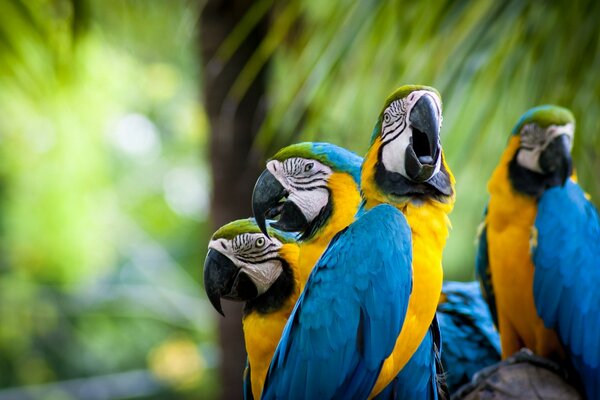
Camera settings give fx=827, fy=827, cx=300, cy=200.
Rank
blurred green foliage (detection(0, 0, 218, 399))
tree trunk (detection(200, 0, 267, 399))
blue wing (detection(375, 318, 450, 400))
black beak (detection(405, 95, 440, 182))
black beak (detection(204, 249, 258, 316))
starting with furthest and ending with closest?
1. blurred green foliage (detection(0, 0, 218, 399))
2. tree trunk (detection(200, 0, 267, 399))
3. black beak (detection(204, 249, 258, 316))
4. blue wing (detection(375, 318, 450, 400))
5. black beak (detection(405, 95, 440, 182))

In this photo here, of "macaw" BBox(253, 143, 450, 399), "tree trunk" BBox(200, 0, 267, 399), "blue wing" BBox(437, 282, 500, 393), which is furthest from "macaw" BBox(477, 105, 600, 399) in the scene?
"tree trunk" BBox(200, 0, 267, 399)

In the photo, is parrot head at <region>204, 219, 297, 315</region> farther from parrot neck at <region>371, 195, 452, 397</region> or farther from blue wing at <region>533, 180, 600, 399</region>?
blue wing at <region>533, 180, 600, 399</region>

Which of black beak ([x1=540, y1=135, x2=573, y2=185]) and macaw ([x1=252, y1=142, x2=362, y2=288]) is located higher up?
black beak ([x1=540, y1=135, x2=573, y2=185])

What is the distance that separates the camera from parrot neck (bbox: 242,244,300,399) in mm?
1521

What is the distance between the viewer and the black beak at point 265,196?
1.46m

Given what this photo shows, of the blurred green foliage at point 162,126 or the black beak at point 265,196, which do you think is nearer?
the black beak at point 265,196

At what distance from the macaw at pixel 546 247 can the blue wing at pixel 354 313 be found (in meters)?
0.65

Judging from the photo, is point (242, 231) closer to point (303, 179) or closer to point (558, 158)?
point (303, 179)

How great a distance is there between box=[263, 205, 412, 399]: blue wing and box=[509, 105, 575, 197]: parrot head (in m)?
0.66

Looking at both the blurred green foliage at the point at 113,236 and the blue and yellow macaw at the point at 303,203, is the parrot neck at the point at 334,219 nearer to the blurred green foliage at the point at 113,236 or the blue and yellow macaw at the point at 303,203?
the blue and yellow macaw at the point at 303,203

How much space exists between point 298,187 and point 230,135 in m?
1.76

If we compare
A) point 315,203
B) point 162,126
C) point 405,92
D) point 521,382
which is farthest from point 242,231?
point 162,126

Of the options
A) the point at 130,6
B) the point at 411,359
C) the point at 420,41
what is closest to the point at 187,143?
the point at 130,6

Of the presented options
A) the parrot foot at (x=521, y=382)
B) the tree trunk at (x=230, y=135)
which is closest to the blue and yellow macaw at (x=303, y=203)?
the parrot foot at (x=521, y=382)
